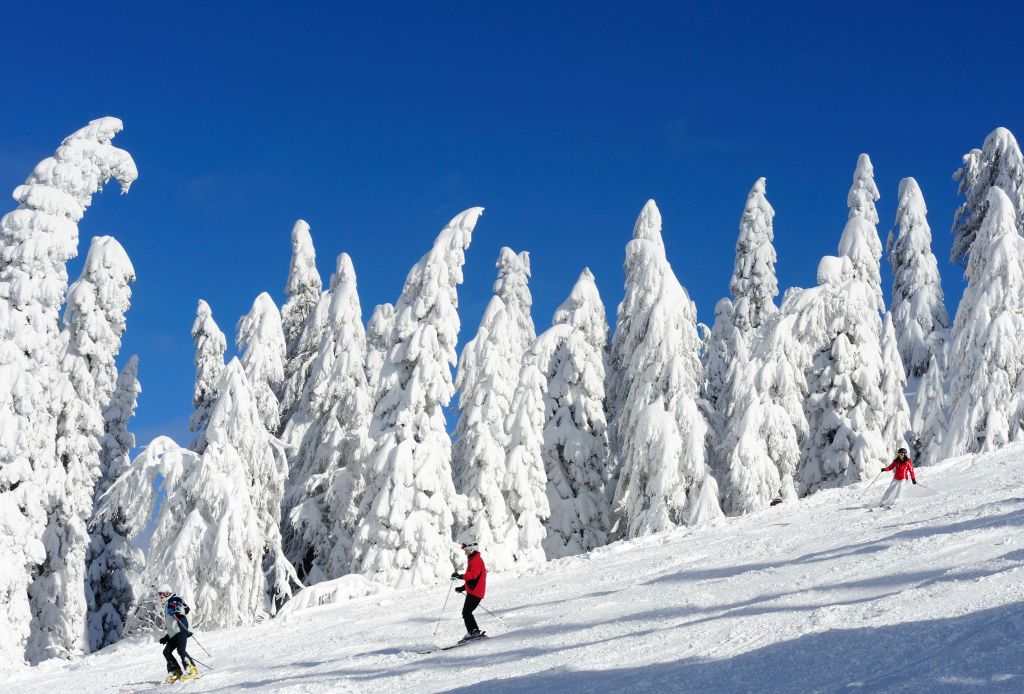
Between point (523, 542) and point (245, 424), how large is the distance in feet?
35.9

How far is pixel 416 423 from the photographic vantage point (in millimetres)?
29203

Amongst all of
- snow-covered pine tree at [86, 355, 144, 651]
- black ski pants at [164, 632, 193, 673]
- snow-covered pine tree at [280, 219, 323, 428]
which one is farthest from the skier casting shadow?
snow-covered pine tree at [280, 219, 323, 428]

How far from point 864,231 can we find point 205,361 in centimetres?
3034

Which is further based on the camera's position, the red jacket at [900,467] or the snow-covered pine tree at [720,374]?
the snow-covered pine tree at [720,374]

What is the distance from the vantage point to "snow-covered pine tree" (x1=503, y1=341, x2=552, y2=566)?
109 feet

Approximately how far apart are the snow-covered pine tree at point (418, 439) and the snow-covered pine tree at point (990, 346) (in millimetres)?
16445

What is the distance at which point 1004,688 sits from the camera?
7004mm

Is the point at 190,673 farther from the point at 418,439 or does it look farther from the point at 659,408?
the point at 659,408

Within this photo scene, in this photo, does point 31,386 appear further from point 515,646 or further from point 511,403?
point 515,646

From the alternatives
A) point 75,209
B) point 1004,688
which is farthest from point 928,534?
point 75,209

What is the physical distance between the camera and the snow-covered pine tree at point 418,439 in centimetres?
2755

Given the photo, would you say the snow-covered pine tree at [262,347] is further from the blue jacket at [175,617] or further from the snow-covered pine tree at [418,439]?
the blue jacket at [175,617]

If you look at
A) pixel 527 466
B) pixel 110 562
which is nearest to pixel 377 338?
pixel 527 466

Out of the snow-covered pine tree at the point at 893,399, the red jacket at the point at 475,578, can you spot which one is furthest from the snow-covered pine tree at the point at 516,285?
the red jacket at the point at 475,578
